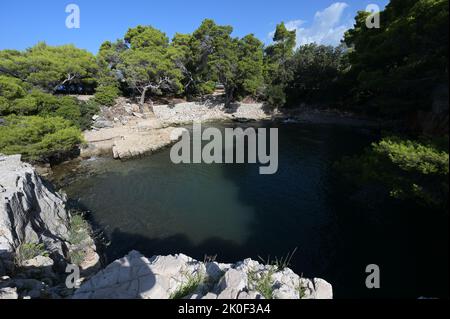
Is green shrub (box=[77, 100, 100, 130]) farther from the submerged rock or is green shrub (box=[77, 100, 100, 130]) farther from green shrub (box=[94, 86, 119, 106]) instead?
the submerged rock

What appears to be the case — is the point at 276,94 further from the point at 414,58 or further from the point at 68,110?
the point at 414,58

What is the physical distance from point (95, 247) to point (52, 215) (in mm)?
2356

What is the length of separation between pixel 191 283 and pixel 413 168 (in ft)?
18.6

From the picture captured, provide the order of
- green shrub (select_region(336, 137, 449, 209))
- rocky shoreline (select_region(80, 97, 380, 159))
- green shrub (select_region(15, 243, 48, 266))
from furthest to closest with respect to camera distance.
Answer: rocky shoreline (select_region(80, 97, 380, 159)) < green shrub (select_region(15, 243, 48, 266)) < green shrub (select_region(336, 137, 449, 209))

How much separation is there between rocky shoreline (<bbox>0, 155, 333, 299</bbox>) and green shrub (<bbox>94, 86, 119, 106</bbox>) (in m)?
22.6

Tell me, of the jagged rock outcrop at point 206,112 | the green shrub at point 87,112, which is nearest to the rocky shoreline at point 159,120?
the jagged rock outcrop at point 206,112

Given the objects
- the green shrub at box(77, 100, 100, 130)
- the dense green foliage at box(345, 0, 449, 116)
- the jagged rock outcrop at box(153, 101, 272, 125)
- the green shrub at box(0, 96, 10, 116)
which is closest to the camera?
the dense green foliage at box(345, 0, 449, 116)

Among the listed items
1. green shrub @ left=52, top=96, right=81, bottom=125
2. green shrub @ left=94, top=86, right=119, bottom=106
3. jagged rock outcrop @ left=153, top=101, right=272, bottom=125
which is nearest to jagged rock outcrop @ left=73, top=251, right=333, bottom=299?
green shrub @ left=52, top=96, right=81, bottom=125

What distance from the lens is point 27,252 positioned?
6438 millimetres

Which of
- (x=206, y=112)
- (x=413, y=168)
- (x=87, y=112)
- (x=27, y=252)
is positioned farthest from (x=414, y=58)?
(x=206, y=112)

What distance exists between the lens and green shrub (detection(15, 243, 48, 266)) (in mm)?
6121

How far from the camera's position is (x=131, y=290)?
4.55 meters

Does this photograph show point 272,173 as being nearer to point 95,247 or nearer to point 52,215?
point 95,247
